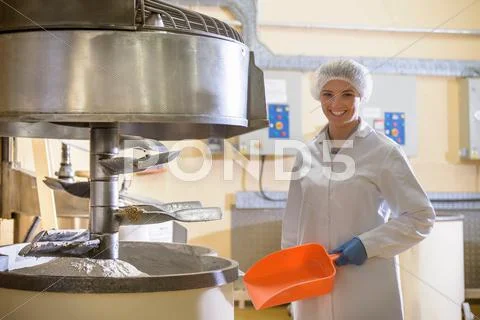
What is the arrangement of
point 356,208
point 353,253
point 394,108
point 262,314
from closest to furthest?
point 353,253 < point 356,208 < point 262,314 < point 394,108

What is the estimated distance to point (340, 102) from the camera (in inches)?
74.8

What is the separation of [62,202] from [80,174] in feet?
1.44

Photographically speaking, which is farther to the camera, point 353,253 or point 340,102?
point 340,102

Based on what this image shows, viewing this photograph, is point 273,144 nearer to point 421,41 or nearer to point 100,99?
point 421,41

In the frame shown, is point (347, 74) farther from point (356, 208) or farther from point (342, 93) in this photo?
point (356, 208)

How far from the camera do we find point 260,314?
367 centimetres

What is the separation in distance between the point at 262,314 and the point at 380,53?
1.94 m

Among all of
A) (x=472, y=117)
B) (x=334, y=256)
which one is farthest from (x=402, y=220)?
(x=472, y=117)

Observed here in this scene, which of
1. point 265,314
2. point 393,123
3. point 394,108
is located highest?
point 394,108

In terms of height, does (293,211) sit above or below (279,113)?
below

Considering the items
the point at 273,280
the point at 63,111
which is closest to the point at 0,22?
the point at 63,111

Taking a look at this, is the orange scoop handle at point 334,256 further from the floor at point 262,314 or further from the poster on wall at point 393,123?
the poster on wall at point 393,123

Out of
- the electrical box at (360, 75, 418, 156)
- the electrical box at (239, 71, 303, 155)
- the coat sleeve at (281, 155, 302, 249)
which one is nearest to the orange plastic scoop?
the coat sleeve at (281, 155, 302, 249)

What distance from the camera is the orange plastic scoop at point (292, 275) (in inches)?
65.6
